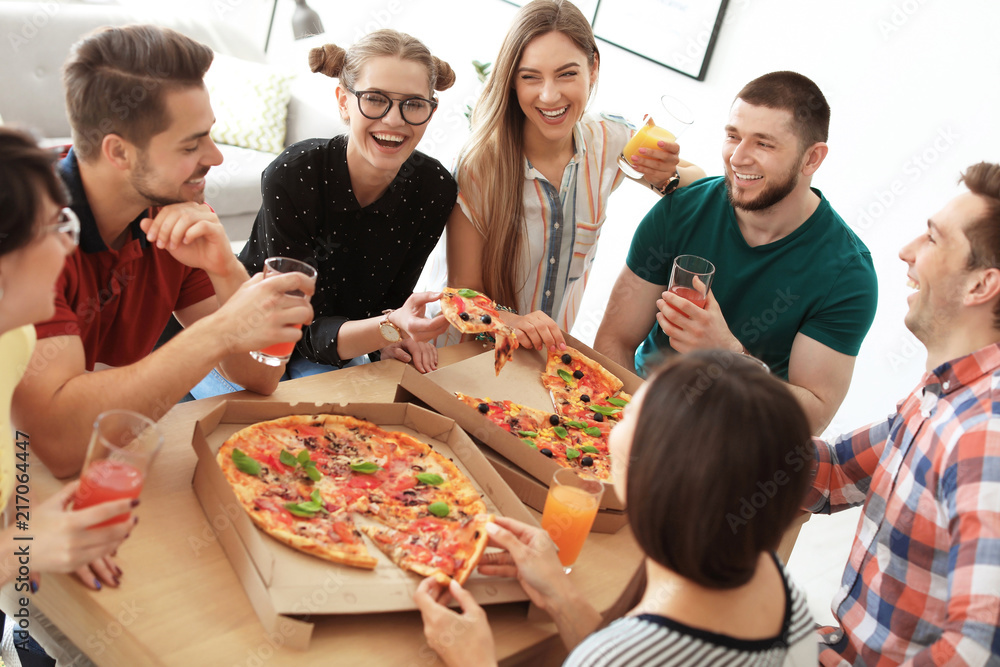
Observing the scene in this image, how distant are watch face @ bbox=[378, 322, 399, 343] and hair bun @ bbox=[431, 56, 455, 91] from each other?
82 centimetres

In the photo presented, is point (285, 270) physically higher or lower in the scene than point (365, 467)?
higher

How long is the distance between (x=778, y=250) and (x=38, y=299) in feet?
7.06

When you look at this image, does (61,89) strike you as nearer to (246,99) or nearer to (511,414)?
(246,99)

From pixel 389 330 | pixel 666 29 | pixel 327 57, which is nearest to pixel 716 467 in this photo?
pixel 389 330

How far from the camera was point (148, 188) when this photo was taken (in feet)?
5.80

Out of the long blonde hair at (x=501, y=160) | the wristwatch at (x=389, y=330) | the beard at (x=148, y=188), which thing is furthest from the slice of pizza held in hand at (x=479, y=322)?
the beard at (x=148, y=188)

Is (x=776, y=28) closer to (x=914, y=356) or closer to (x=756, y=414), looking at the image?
(x=914, y=356)

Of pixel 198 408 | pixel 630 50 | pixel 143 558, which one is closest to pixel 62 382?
pixel 198 408

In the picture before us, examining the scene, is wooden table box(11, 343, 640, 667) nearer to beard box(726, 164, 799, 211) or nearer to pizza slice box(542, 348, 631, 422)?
pizza slice box(542, 348, 631, 422)

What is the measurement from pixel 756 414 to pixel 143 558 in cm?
107

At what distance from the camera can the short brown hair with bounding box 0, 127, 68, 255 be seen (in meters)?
1.17

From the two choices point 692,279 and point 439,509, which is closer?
point 439,509

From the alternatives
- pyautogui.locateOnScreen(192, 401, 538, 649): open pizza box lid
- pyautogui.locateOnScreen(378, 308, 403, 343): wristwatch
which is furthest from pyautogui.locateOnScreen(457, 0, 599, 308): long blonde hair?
pyautogui.locateOnScreen(192, 401, 538, 649): open pizza box lid

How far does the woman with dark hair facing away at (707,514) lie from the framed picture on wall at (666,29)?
12.1 feet
